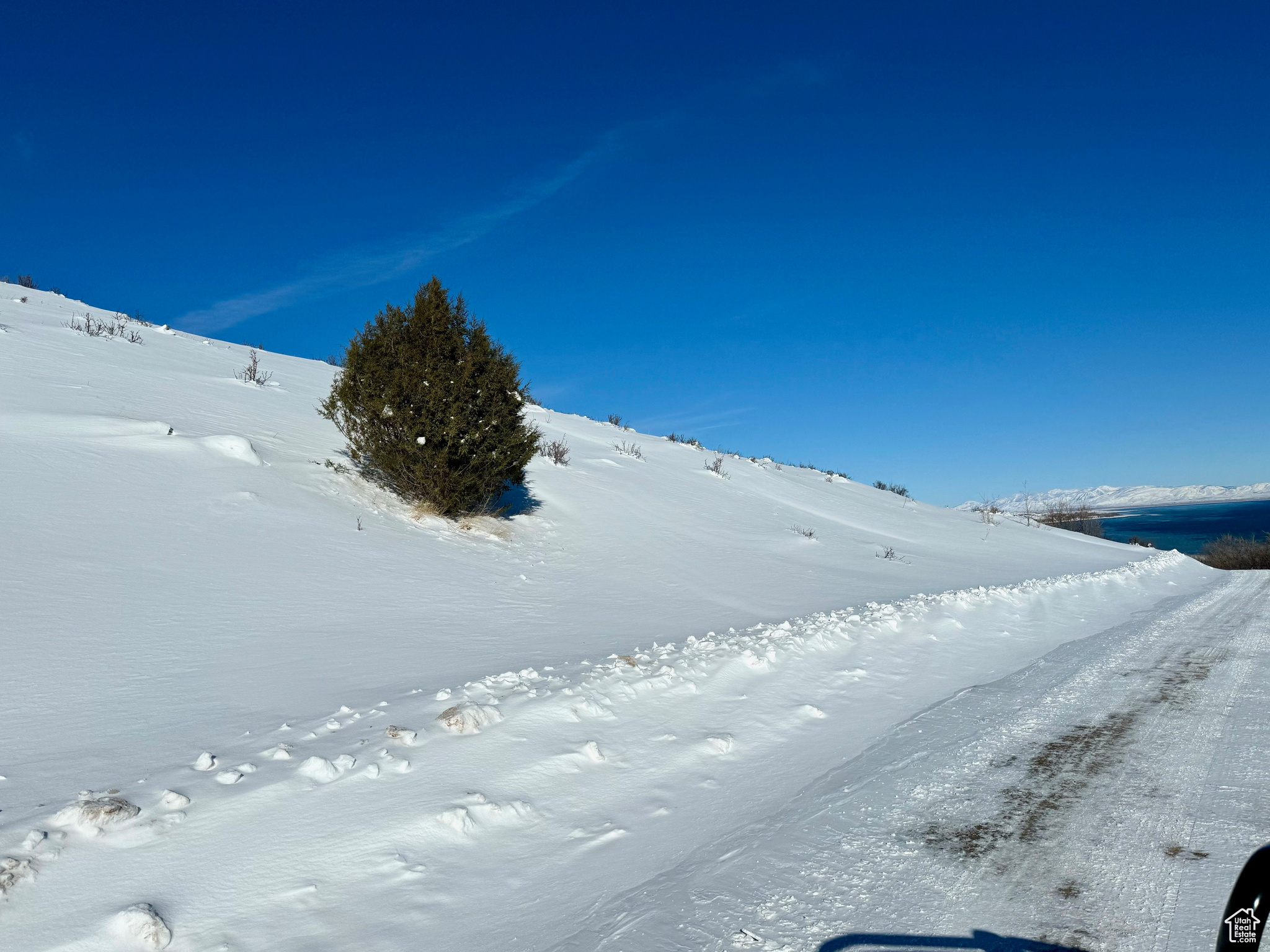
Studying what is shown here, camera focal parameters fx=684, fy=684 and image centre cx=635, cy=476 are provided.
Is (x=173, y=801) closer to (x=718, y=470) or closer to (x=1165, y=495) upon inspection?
(x=718, y=470)

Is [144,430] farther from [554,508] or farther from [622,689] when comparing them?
[622,689]

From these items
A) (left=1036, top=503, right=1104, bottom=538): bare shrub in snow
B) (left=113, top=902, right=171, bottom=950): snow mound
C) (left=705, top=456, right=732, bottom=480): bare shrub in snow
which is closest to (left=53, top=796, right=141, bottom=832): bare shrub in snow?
(left=113, top=902, right=171, bottom=950): snow mound

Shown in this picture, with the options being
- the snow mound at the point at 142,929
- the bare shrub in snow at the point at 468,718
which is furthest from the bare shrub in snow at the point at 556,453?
the snow mound at the point at 142,929

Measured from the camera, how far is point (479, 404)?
31.2 ft

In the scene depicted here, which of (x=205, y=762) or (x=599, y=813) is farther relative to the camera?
(x=599, y=813)

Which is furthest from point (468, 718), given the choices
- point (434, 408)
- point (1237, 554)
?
point (1237, 554)

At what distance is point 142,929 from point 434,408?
7.24 meters

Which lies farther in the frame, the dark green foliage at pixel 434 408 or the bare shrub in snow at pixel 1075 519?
the bare shrub in snow at pixel 1075 519

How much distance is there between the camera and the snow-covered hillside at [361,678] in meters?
2.60

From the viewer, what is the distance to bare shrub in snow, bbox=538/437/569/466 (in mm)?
13922

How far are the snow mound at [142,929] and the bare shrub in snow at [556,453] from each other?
11.5 metres

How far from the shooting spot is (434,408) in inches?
354

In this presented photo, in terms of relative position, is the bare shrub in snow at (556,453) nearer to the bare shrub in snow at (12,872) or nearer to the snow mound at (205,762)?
the snow mound at (205,762)

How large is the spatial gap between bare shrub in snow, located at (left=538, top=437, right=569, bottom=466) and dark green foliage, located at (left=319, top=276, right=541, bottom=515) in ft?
11.6
